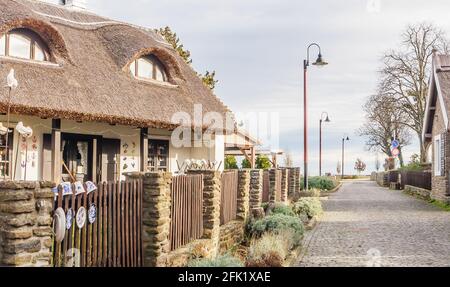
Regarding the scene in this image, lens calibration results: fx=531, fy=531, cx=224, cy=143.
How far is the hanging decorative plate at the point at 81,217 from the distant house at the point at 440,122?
1679 centimetres

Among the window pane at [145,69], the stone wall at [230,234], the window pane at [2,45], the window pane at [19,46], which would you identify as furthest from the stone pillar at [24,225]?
the window pane at [145,69]

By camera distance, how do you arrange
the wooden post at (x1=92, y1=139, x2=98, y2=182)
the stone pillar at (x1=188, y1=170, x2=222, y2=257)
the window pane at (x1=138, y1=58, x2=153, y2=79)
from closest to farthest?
the stone pillar at (x1=188, y1=170, x2=222, y2=257) → the wooden post at (x1=92, y1=139, x2=98, y2=182) → the window pane at (x1=138, y1=58, x2=153, y2=79)

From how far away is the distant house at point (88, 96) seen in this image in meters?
13.2

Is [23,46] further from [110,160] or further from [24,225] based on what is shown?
[24,225]

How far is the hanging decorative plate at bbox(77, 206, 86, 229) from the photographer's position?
260 inches

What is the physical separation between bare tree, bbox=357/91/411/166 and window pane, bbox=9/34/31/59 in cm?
3192

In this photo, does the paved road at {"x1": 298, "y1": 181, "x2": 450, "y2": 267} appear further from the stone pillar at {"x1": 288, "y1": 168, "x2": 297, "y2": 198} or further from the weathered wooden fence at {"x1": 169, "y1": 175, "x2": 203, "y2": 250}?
the stone pillar at {"x1": 288, "y1": 168, "x2": 297, "y2": 198}

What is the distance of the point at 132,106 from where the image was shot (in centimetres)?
1522

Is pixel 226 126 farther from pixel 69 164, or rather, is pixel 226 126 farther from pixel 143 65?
pixel 69 164

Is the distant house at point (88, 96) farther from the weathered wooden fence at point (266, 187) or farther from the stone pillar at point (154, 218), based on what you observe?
the stone pillar at point (154, 218)

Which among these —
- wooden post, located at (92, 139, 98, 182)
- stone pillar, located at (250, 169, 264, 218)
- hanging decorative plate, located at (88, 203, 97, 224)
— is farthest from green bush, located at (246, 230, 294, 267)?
wooden post, located at (92, 139, 98, 182)

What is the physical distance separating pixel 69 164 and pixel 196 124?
13.9 ft

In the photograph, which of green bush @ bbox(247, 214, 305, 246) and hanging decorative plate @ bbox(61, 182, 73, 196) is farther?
green bush @ bbox(247, 214, 305, 246)

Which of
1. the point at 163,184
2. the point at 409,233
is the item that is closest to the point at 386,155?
the point at 409,233
